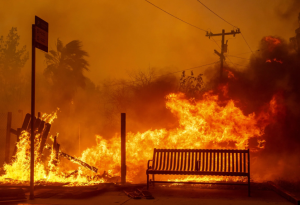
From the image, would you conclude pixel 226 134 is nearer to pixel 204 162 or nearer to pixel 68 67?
pixel 204 162

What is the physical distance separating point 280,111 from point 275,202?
23.8ft

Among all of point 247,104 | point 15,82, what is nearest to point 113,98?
point 15,82

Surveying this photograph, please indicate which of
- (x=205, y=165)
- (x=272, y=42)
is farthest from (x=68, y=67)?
(x=205, y=165)

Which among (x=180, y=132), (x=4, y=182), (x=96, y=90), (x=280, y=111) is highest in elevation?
(x=96, y=90)

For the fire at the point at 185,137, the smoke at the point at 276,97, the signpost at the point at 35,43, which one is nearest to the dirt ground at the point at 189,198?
the signpost at the point at 35,43

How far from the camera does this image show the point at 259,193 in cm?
813

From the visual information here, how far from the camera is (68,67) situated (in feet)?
104

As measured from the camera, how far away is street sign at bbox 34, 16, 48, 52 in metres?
7.91

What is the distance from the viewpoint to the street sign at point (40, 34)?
7.91 m

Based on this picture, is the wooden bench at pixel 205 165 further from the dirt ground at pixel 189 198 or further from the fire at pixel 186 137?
the fire at pixel 186 137

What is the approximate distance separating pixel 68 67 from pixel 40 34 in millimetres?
24212

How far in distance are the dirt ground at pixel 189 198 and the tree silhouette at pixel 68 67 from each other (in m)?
→ 24.1

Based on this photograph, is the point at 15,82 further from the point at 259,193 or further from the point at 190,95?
the point at 259,193

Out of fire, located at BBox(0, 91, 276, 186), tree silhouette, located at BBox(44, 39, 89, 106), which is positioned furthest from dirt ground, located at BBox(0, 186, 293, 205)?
tree silhouette, located at BBox(44, 39, 89, 106)
